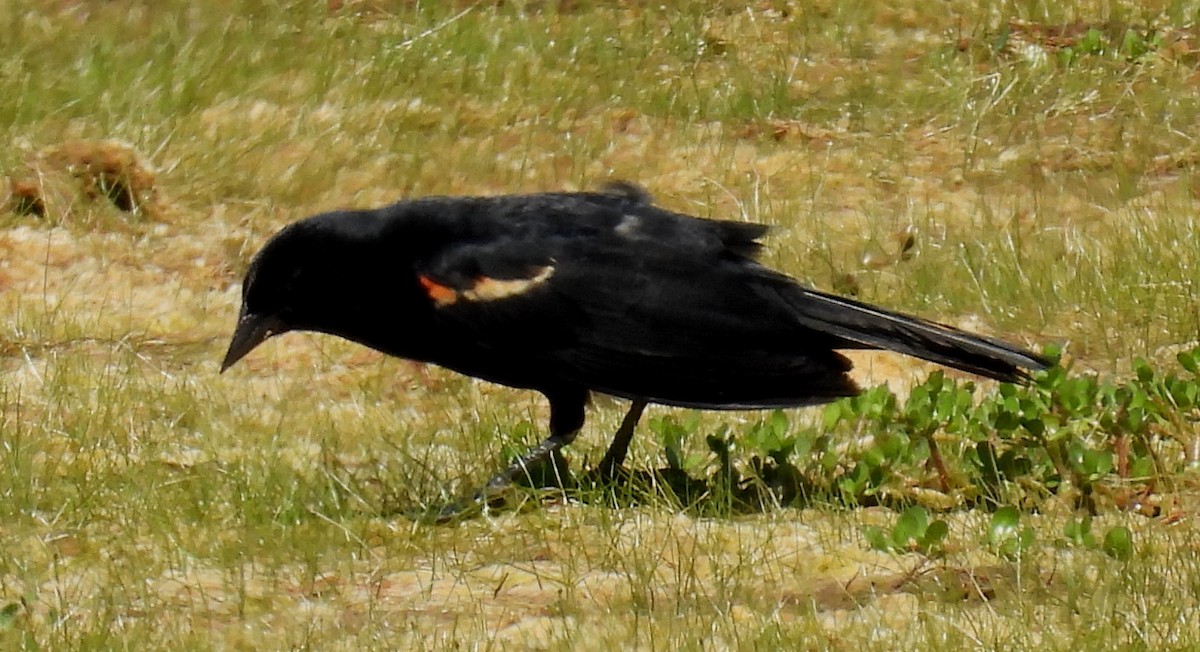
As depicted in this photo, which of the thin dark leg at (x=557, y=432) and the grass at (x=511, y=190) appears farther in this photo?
the thin dark leg at (x=557, y=432)

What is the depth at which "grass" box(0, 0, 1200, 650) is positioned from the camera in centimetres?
433

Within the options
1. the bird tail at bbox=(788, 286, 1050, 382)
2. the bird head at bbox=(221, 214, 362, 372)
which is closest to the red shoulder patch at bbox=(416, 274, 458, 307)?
the bird head at bbox=(221, 214, 362, 372)

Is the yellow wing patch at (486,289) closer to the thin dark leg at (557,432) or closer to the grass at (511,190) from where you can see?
the thin dark leg at (557,432)

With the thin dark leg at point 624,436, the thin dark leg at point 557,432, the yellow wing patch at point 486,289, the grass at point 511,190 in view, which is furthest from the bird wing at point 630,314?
the grass at point 511,190

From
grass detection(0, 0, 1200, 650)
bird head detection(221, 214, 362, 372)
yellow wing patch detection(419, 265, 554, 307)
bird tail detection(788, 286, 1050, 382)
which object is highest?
bird tail detection(788, 286, 1050, 382)

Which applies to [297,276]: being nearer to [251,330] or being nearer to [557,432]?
[251,330]

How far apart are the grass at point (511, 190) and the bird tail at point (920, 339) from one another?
48 centimetres

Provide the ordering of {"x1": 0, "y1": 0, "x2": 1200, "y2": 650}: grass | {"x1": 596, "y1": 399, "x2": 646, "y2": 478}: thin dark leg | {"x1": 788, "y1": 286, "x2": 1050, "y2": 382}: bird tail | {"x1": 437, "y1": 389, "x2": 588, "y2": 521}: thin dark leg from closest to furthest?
{"x1": 0, "y1": 0, "x2": 1200, "y2": 650}: grass, {"x1": 788, "y1": 286, "x2": 1050, "y2": 382}: bird tail, {"x1": 437, "y1": 389, "x2": 588, "y2": 521}: thin dark leg, {"x1": 596, "y1": 399, "x2": 646, "y2": 478}: thin dark leg

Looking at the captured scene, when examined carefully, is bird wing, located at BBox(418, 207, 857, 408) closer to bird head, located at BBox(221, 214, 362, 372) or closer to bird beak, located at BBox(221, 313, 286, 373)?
bird head, located at BBox(221, 214, 362, 372)

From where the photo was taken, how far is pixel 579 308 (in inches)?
221

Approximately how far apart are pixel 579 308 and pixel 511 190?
4.00m

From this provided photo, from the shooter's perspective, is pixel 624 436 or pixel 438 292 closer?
pixel 438 292

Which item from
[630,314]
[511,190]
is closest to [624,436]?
[630,314]

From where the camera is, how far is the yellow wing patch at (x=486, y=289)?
5.59 meters
